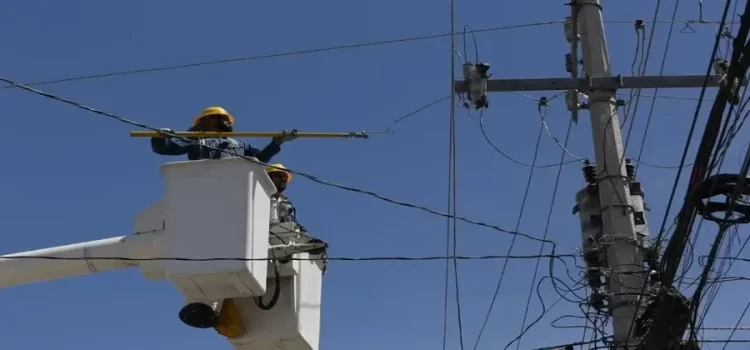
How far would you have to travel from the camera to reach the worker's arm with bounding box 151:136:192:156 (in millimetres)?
9102

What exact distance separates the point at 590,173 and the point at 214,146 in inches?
134

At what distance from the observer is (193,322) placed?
344 inches

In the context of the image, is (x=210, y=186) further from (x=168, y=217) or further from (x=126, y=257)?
(x=126, y=257)

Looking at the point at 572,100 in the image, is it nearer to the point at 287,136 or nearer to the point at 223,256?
the point at 287,136

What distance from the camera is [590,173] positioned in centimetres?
1023

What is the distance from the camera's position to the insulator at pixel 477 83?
10375mm

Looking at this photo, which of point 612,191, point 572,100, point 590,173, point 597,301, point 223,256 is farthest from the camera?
point 572,100

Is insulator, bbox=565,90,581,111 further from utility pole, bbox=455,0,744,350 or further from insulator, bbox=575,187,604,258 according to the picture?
insulator, bbox=575,187,604,258

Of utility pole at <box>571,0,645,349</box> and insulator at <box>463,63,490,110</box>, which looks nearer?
utility pole at <box>571,0,645,349</box>

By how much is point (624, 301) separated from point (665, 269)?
55.5 inches

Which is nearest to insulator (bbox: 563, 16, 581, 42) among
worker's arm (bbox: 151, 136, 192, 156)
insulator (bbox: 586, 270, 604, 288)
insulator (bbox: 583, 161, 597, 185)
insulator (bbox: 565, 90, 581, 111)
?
insulator (bbox: 565, 90, 581, 111)

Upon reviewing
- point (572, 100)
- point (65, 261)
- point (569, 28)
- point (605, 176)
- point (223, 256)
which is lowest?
point (223, 256)

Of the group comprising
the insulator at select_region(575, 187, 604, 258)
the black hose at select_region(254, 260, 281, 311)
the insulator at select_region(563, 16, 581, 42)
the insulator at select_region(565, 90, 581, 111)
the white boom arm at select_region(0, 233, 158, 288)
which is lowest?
the black hose at select_region(254, 260, 281, 311)

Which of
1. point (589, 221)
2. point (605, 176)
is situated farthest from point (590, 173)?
point (589, 221)
